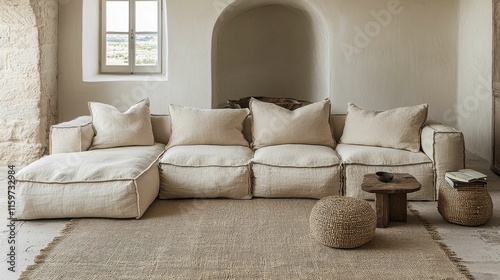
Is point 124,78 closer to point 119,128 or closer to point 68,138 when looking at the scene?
point 119,128

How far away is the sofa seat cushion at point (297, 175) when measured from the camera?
4.98 meters

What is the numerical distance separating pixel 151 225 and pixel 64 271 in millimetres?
959

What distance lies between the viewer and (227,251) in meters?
3.81

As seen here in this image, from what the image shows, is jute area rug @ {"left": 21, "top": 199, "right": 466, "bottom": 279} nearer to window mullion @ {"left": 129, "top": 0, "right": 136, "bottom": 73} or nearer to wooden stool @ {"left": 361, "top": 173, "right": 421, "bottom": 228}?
wooden stool @ {"left": 361, "top": 173, "right": 421, "bottom": 228}

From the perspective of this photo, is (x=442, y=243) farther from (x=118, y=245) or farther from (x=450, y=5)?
(x=450, y=5)

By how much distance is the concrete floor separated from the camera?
11.7 ft

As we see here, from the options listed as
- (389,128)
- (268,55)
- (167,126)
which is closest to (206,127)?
(167,126)

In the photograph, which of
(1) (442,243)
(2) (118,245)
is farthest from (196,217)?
(1) (442,243)

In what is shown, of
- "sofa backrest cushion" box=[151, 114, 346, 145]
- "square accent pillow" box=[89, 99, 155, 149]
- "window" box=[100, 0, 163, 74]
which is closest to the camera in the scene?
"square accent pillow" box=[89, 99, 155, 149]

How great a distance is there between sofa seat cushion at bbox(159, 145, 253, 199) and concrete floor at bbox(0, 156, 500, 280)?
3.09 ft

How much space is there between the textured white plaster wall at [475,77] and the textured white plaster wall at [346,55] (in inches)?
4.0

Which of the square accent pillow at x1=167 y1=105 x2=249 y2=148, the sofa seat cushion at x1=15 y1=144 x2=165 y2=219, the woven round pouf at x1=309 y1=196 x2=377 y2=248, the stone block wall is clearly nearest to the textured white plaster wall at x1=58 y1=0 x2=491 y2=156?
the stone block wall

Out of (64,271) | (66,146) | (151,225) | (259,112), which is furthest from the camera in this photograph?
(259,112)

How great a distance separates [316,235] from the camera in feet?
12.9
